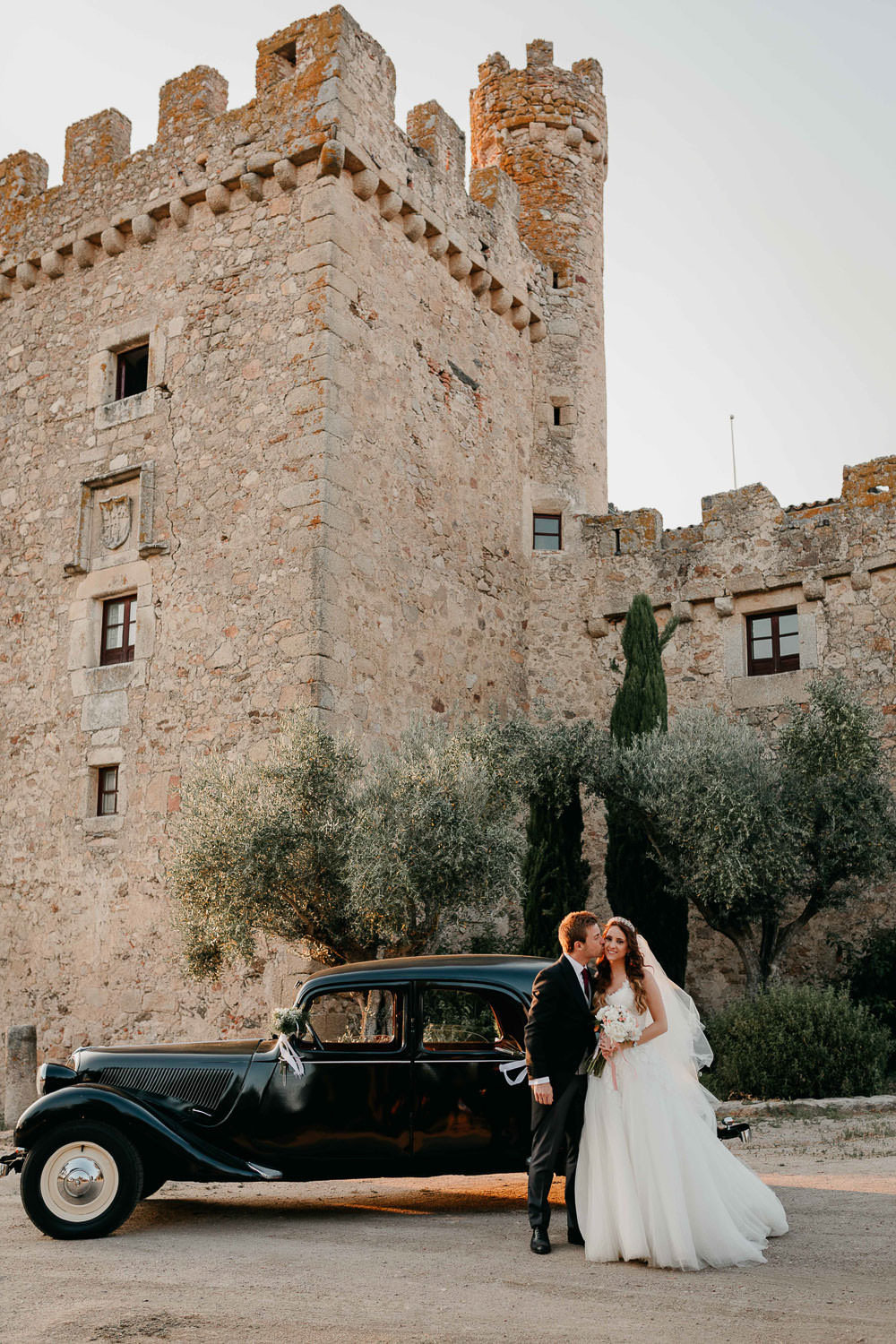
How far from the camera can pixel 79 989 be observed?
47.3 feet

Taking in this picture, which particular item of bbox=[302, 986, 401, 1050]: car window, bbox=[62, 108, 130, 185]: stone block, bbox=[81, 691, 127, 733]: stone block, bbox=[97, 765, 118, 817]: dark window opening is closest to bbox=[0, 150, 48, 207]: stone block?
bbox=[62, 108, 130, 185]: stone block

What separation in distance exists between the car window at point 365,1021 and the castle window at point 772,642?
8457 mm

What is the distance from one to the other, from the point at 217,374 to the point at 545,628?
5.79 meters

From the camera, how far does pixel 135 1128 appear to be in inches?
257

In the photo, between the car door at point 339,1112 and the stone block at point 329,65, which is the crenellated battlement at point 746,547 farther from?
the car door at point 339,1112

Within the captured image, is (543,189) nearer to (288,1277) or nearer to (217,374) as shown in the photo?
(217,374)

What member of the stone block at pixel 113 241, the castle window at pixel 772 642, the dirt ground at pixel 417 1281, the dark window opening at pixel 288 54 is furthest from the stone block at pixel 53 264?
the dirt ground at pixel 417 1281

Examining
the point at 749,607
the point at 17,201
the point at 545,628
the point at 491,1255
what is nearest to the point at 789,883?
the point at 749,607

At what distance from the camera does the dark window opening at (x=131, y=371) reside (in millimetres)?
16078

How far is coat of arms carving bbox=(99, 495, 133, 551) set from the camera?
15391mm

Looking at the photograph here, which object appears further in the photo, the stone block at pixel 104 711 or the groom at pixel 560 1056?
the stone block at pixel 104 711

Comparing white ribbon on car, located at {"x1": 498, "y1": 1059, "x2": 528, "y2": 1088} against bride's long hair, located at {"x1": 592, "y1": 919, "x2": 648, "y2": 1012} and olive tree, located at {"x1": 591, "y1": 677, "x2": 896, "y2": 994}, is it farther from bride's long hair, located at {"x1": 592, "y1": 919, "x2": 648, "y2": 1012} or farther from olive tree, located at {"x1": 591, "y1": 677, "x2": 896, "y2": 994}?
olive tree, located at {"x1": 591, "y1": 677, "x2": 896, "y2": 994}

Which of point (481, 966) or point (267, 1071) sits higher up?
point (481, 966)

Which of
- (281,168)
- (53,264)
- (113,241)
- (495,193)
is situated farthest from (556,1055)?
(495,193)
